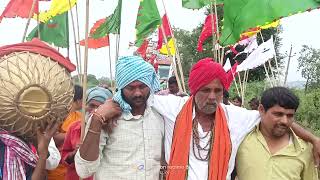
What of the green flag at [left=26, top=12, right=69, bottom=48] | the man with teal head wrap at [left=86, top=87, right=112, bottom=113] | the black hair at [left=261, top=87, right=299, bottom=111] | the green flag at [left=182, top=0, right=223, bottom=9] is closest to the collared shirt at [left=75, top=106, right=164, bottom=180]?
the black hair at [left=261, top=87, right=299, bottom=111]

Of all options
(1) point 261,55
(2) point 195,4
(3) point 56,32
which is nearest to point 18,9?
(3) point 56,32

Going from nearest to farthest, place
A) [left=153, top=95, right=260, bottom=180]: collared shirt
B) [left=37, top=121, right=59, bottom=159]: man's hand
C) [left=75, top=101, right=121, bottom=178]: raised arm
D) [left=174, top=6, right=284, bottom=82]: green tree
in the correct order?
[left=37, top=121, right=59, bottom=159]: man's hand < [left=75, top=101, right=121, bottom=178]: raised arm < [left=153, top=95, right=260, bottom=180]: collared shirt < [left=174, top=6, right=284, bottom=82]: green tree

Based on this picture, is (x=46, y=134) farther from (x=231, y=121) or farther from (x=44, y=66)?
(x=231, y=121)

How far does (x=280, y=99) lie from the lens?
116 inches

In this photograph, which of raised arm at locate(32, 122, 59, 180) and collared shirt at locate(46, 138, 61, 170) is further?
collared shirt at locate(46, 138, 61, 170)

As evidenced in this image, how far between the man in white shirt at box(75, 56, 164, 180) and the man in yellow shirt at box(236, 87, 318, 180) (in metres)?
0.57

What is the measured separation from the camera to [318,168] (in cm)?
296

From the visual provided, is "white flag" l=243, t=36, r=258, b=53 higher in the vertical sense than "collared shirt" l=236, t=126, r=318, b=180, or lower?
higher

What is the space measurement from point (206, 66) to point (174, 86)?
5044mm

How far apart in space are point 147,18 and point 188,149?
14.7ft

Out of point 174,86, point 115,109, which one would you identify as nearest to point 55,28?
point 174,86

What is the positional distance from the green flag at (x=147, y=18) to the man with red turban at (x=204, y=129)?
4.07 metres

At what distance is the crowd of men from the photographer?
2924mm

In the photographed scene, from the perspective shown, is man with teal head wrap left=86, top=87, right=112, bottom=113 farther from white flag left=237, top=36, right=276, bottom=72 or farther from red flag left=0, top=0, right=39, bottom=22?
white flag left=237, top=36, right=276, bottom=72
